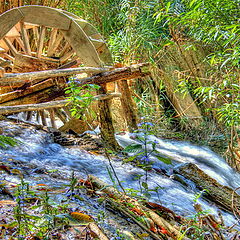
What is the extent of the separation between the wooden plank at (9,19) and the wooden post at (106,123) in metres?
1.77

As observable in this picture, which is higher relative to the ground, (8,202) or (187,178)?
(8,202)

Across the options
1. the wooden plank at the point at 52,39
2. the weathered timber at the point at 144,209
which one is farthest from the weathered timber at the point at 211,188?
the wooden plank at the point at 52,39

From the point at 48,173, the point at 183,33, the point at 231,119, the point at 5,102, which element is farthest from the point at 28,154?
the point at 183,33

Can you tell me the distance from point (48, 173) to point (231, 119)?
8.52ft

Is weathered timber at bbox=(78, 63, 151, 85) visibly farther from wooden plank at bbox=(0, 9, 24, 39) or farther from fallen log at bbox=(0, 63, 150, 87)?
wooden plank at bbox=(0, 9, 24, 39)

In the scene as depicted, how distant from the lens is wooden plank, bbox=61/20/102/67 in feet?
15.9

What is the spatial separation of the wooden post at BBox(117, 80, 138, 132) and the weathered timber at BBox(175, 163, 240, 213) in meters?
2.16

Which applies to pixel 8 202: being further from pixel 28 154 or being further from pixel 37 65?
pixel 37 65

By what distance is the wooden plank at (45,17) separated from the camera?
15.2 ft

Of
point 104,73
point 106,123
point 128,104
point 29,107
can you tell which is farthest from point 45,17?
point 128,104

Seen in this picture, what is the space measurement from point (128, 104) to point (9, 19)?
2.84 meters

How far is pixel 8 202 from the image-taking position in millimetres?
1675

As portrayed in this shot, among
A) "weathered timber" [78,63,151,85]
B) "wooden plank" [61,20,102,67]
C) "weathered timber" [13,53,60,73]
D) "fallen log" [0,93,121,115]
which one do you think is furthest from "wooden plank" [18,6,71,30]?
"fallen log" [0,93,121,115]

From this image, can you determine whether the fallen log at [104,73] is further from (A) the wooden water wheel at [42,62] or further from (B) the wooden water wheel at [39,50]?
(B) the wooden water wheel at [39,50]
